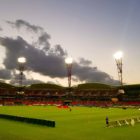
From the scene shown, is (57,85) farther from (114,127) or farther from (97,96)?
(114,127)

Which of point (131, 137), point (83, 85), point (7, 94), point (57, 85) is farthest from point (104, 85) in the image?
point (131, 137)

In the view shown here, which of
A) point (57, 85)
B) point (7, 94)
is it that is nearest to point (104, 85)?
point (57, 85)

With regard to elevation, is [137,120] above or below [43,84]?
below

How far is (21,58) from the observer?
111250mm

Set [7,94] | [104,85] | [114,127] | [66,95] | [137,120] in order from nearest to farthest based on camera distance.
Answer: [114,127], [137,120], [7,94], [66,95], [104,85]

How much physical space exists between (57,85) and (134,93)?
7504 cm

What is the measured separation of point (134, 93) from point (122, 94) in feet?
19.8

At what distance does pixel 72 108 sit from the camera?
8512cm

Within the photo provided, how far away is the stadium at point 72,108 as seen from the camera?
28.0m

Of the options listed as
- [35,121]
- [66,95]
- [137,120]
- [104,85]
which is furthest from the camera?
[104,85]

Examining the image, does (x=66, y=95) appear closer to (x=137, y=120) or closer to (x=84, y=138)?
(x=137, y=120)

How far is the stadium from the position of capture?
2803cm

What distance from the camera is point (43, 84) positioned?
176750 mm

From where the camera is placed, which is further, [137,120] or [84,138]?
[137,120]
